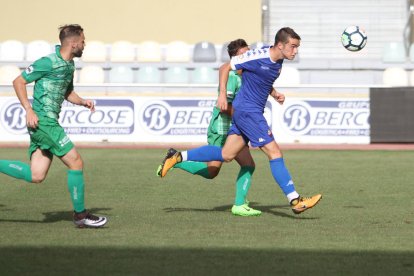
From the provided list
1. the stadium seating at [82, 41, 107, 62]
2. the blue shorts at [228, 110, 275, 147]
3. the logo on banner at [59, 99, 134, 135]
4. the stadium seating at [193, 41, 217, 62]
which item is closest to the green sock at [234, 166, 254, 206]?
the blue shorts at [228, 110, 275, 147]

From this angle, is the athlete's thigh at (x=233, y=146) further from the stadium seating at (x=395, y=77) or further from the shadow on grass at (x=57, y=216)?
the stadium seating at (x=395, y=77)

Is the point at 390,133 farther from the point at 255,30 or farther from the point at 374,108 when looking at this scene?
the point at 255,30

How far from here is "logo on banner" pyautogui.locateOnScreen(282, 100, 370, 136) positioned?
877 inches

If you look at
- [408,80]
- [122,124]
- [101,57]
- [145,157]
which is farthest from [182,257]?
[101,57]

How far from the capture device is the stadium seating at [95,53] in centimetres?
2797

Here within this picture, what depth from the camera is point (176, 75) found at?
84.5 feet

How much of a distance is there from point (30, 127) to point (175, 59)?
1863 centimetres

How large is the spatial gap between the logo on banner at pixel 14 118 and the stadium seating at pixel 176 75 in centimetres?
465

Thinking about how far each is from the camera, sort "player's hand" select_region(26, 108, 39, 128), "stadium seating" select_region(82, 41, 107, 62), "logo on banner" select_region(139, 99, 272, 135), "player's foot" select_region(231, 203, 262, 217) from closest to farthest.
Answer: "player's hand" select_region(26, 108, 39, 128)
"player's foot" select_region(231, 203, 262, 217)
"logo on banner" select_region(139, 99, 272, 135)
"stadium seating" select_region(82, 41, 107, 62)

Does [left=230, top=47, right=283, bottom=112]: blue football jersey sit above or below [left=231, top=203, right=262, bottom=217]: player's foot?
above

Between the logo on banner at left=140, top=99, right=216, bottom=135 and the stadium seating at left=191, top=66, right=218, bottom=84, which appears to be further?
the stadium seating at left=191, top=66, right=218, bottom=84

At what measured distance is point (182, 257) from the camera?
7.69 meters

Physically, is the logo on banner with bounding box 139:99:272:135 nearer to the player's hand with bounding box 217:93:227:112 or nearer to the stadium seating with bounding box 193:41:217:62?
the stadium seating with bounding box 193:41:217:62

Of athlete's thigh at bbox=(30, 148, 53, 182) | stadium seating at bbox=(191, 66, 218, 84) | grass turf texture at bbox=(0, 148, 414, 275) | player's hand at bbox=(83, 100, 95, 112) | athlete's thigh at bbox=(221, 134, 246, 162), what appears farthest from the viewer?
stadium seating at bbox=(191, 66, 218, 84)
